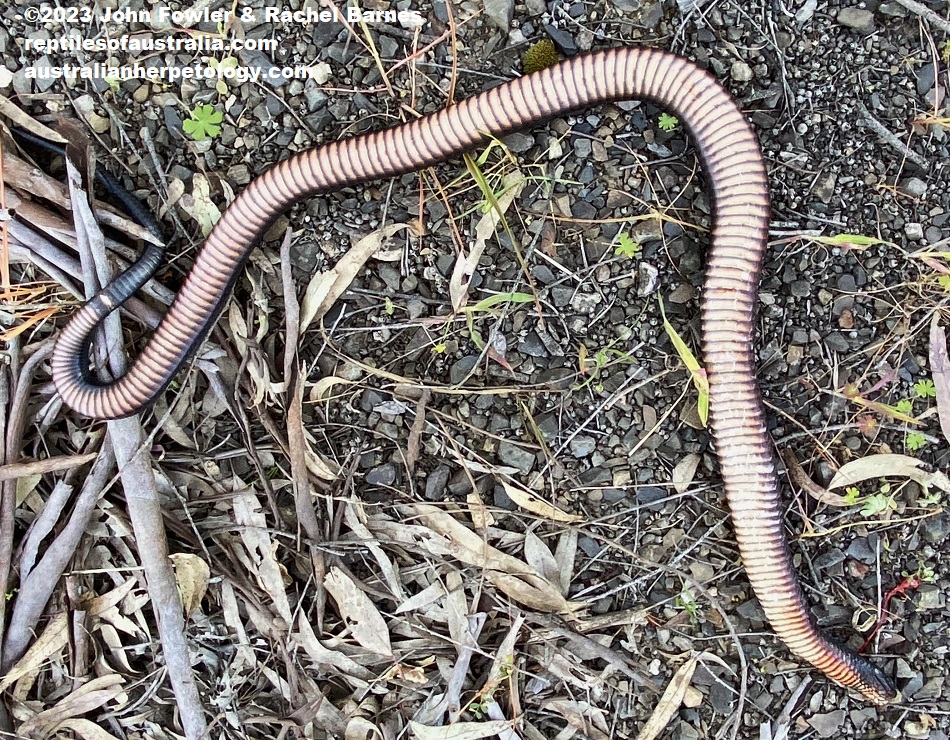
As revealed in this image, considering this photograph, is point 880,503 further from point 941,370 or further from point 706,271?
point 706,271

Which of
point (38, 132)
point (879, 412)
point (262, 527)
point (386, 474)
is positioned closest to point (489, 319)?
point (386, 474)

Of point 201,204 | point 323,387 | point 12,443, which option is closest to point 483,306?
point 323,387

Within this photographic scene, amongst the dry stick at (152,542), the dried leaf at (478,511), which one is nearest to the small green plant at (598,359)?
the dried leaf at (478,511)

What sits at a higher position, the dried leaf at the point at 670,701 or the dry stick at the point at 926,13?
the dry stick at the point at 926,13

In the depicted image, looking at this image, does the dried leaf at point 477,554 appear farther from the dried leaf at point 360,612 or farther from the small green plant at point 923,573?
the small green plant at point 923,573

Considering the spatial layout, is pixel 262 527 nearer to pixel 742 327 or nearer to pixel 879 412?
pixel 742 327

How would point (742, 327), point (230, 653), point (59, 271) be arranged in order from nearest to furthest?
point (742, 327), point (59, 271), point (230, 653)

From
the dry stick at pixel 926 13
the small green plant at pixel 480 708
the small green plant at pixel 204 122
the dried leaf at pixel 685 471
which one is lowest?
the small green plant at pixel 480 708
